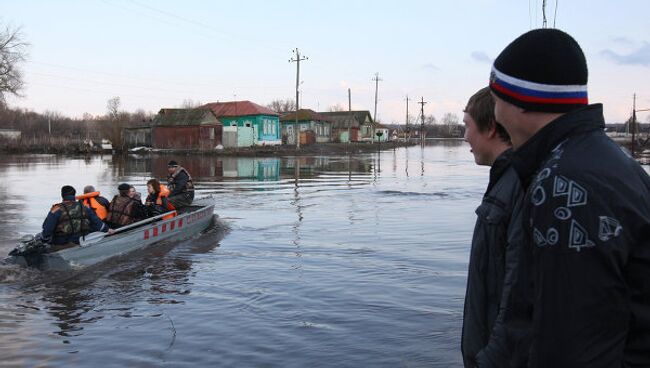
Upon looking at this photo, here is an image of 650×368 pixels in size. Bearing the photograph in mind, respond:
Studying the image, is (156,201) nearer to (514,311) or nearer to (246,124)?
(514,311)

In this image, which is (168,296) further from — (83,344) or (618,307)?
(618,307)

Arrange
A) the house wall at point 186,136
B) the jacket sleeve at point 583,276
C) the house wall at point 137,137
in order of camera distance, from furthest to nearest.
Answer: the house wall at point 137,137 < the house wall at point 186,136 < the jacket sleeve at point 583,276

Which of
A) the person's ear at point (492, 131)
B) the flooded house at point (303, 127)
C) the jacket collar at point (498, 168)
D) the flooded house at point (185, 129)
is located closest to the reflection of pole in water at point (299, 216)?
the person's ear at point (492, 131)

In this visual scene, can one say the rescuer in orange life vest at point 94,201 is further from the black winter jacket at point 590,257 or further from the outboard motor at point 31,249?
the black winter jacket at point 590,257

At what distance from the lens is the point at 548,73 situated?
6.44ft

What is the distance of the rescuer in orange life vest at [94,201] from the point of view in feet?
39.7

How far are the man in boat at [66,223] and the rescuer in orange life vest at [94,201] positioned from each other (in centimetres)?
111

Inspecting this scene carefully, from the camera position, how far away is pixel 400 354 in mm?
6922

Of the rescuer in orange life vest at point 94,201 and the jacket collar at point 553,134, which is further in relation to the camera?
the rescuer in orange life vest at point 94,201

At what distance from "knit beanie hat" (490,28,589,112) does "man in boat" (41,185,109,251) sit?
1002cm

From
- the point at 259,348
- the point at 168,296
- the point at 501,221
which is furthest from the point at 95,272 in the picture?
the point at 501,221

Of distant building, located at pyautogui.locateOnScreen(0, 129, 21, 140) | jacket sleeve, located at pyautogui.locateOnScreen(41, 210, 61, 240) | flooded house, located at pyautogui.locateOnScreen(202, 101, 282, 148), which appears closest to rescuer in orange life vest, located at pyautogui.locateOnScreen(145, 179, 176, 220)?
jacket sleeve, located at pyautogui.locateOnScreen(41, 210, 61, 240)

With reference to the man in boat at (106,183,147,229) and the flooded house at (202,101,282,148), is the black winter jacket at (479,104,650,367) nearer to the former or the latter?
the man in boat at (106,183,147,229)

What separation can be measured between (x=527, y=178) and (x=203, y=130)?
2506 inches
